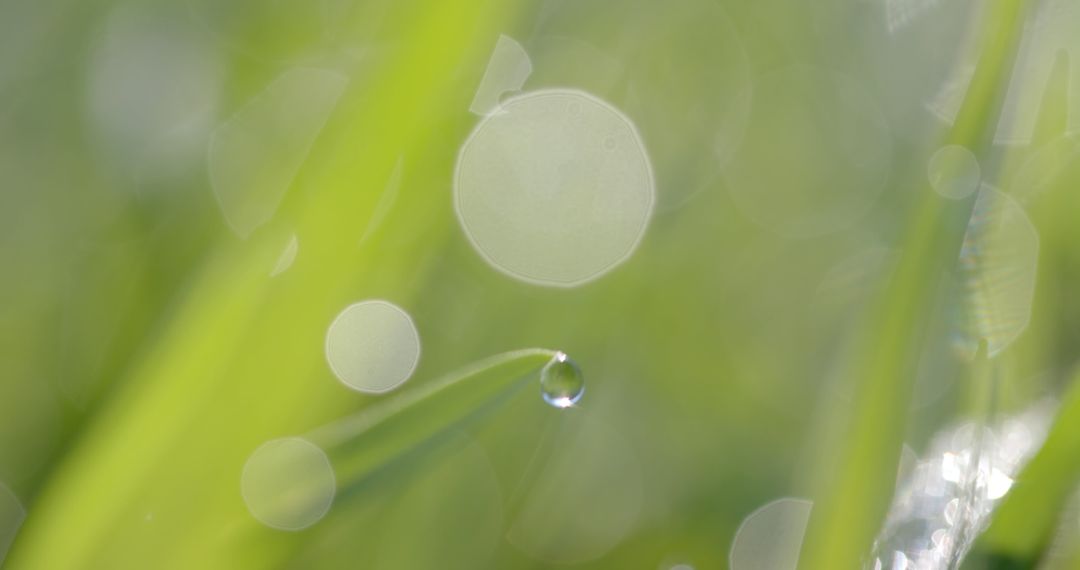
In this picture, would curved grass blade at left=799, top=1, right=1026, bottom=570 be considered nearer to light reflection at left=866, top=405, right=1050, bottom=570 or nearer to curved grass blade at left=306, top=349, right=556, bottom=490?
light reflection at left=866, top=405, right=1050, bottom=570

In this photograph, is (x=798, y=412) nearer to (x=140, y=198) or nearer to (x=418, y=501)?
(x=418, y=501)

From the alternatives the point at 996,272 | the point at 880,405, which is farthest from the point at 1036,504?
the point at 996,272

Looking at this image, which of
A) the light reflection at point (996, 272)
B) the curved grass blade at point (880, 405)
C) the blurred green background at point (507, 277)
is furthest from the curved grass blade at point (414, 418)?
the light reflection at point (996, 272)

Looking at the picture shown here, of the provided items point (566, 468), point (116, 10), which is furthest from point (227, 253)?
point (116, 10)

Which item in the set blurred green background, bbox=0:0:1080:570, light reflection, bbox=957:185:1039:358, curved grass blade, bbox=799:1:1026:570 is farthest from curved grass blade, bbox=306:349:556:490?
light reflection, bbox=957:185:1039:358

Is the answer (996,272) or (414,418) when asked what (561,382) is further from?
(996,272)

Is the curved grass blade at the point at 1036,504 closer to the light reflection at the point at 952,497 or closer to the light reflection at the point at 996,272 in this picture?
the light reflection at the point at 952,497
